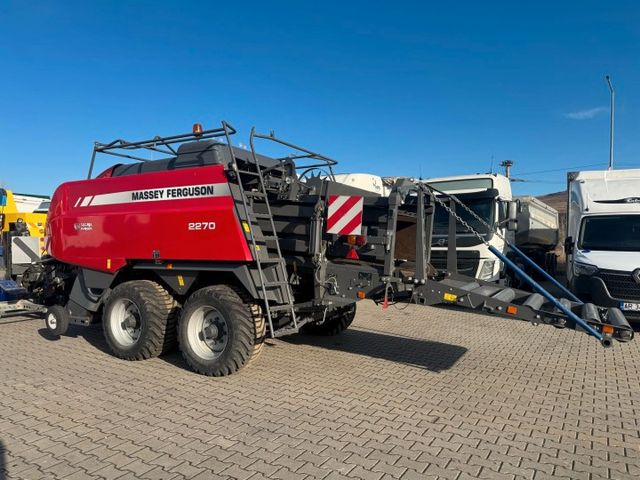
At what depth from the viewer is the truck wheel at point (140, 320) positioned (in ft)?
18.7

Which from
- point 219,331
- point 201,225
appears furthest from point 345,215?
point 219,331

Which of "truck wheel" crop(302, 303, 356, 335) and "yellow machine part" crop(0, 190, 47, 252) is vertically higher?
"yellow machine part" crop(0, 190, 47, 252)

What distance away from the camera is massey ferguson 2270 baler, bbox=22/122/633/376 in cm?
510

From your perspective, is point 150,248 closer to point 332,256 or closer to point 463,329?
point 332,256

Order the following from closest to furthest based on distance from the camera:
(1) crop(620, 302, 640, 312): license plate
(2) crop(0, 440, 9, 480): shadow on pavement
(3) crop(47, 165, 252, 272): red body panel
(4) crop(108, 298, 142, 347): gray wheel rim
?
(2) crop(0, 440, 9, 480): shadow on pavement → (3) crop(47, 165, 252, 272): red body panel → (4) crop(108, 298, 142, 347): gray wheel rim → (1) crop(620, 302, 640, 312): license plate

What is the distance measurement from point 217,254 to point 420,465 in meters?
2.99

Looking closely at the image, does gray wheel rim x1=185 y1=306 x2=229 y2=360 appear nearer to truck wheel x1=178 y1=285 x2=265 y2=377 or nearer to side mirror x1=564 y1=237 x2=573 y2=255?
truck wheel x1=178 y1=285 x2=265 y2=377

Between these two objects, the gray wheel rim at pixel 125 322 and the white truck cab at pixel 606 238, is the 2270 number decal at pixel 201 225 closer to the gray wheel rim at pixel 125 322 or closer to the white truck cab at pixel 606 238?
the gray wheel rim at pixel 125 322

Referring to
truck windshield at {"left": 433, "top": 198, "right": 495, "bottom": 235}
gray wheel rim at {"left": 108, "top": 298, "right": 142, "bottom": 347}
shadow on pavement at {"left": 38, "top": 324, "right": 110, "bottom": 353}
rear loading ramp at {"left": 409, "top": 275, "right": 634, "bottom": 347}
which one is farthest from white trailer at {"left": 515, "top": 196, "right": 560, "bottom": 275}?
shadow on pavement at {"left": 38, "top": 324, "right": 110, "bottom": 353}

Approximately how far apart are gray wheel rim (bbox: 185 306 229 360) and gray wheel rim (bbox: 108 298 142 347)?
95cm

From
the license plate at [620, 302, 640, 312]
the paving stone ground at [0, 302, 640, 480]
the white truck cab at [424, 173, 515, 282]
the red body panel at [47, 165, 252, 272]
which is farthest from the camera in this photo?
the white truck cab at [424, 173, 515, 282]

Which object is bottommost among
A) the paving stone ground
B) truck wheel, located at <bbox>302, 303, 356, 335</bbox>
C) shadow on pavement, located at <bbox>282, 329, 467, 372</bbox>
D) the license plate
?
the paving stone ground

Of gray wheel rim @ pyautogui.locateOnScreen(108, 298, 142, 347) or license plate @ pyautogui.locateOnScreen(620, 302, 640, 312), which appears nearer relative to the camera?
gray wheel rim @ pyautogui.locateOnScreen(108, 298, 142, 347)

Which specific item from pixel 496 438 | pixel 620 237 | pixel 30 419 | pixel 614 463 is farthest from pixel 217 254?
pixel 620 237
